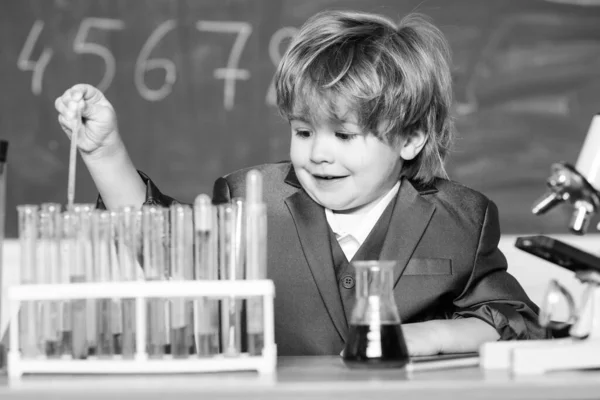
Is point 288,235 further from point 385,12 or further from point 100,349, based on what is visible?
point 385,12

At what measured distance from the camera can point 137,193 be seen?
4.67 ft

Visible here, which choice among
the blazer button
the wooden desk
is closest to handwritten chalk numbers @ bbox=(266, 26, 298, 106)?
the blazer button

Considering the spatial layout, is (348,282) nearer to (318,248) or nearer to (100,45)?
(318,248)

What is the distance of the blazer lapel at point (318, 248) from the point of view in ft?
4.39

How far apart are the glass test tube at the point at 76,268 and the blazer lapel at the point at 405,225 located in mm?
537

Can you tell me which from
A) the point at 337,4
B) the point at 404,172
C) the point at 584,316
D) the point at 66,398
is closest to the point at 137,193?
the point at 404,172

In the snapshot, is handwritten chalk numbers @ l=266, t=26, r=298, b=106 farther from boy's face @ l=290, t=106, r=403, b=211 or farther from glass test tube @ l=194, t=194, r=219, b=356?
glass test tube @ l=194, t=194, r=219, b=356

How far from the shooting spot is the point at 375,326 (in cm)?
95

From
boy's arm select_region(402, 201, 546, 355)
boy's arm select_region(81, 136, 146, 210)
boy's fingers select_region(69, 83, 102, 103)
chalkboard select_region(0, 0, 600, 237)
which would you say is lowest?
boy's arm select_region(402, 201, 546, 355)

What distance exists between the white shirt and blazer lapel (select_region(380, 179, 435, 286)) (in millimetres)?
31

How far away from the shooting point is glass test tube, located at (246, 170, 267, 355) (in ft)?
3.11

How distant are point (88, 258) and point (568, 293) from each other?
542mm

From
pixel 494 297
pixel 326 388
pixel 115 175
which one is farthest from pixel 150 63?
pixel 326 388

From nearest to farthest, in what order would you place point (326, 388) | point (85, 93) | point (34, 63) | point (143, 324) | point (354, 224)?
point (326, 388)
point (143, 324)
point (85, 93)
point (354, 224)
point (34, 63)
